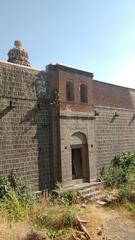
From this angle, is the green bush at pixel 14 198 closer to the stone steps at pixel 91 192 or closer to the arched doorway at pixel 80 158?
the stone steps at pixel 91 192

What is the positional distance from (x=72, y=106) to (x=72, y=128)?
4.12 feet

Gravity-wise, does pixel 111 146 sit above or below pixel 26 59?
below

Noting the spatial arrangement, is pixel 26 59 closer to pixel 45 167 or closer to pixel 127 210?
pixel 45 167

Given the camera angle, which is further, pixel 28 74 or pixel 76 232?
pixel 28 74

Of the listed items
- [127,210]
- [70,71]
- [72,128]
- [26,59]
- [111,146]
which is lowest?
[127,210]

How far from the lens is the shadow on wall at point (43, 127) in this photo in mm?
10836

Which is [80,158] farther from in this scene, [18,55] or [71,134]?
[18,55]

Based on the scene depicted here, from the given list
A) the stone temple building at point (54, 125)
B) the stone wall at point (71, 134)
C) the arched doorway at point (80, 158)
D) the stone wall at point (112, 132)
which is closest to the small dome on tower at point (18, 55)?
the stone temple building at point (54, 125)

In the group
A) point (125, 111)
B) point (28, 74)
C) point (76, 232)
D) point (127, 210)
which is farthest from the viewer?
point (125, 111)

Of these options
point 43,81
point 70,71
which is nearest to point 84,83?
point 70,71

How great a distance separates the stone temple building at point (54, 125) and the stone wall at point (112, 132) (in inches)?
2.6

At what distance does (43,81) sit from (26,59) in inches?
294

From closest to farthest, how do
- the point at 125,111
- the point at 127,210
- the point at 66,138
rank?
the point at 127,210 < the point at 66,138 < the point at 125,111

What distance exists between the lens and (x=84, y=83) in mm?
13289
